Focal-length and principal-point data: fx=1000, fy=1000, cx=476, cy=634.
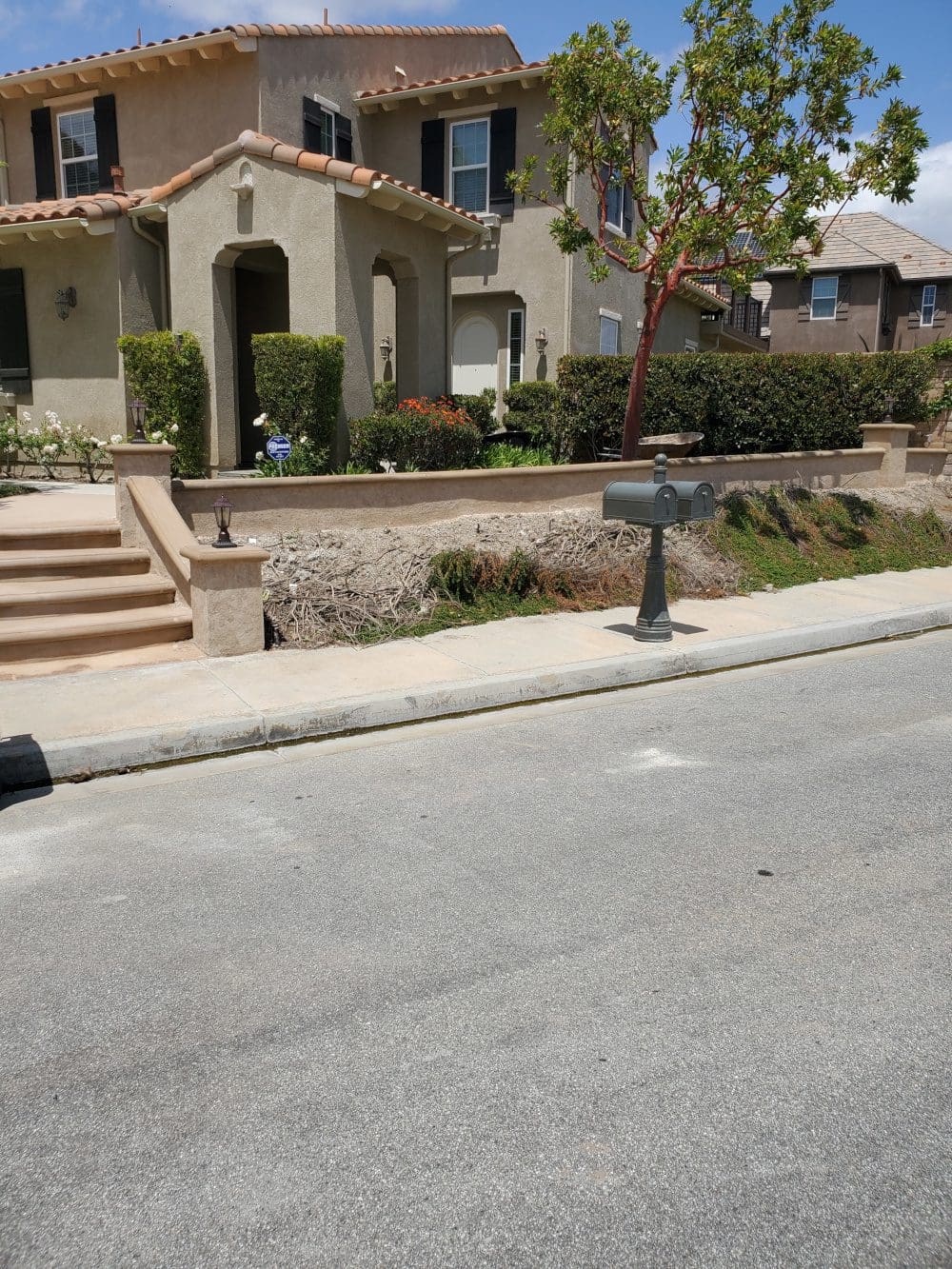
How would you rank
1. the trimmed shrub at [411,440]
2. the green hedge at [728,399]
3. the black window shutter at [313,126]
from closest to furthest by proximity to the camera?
the trimmed shrub at [411,440], the green hedge at [728,399], the black window shutter at [313,126]

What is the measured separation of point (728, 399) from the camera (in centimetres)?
1423

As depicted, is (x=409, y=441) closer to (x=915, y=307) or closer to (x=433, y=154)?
(x=433, y=154)

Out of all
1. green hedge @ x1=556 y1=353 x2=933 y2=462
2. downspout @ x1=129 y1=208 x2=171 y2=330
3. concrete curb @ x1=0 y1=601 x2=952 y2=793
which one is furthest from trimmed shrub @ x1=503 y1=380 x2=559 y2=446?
concrete curb @ x1=0 y1=601 x2=952 y2=793

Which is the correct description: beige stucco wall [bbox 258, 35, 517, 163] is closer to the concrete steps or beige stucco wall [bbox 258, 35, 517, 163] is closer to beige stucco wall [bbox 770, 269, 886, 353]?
the concrete steps

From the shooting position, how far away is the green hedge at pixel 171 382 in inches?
519

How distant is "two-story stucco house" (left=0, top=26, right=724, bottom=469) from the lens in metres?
13.3

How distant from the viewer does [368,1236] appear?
241 centimetres

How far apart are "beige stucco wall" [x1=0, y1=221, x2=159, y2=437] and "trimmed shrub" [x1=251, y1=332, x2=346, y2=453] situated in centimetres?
362

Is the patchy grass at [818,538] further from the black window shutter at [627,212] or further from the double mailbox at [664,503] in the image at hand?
the black window shutter at [627,212]

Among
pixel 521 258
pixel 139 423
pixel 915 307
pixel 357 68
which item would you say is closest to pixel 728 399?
pixel 521 258

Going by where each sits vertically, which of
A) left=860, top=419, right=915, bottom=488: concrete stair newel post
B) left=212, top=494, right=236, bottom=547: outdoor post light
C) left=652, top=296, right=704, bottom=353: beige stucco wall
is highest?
left=652, top=296, right=704, bottom=353: beige stucco wall

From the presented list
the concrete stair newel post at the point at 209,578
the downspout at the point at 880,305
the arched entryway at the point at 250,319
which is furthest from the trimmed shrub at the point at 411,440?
the downspout at the point at 880,305

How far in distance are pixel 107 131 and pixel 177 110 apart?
5.36 feet

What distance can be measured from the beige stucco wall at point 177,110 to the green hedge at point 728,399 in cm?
756
